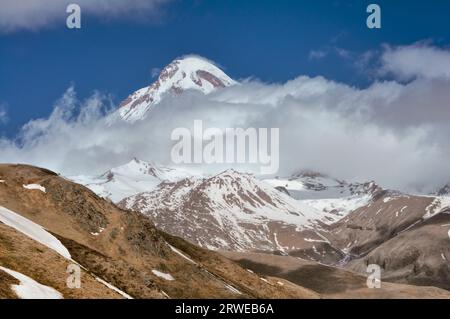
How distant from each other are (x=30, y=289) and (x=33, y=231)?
35462 millimetres

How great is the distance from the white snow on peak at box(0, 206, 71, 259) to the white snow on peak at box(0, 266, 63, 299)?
23.8 m

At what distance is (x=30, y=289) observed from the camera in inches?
2361

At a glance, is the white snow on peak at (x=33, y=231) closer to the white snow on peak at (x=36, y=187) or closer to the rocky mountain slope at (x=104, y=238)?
the rocky mountain slope at (x=104, y=238)

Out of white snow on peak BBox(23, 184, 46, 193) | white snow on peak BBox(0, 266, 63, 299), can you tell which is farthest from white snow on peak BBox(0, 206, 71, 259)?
white snow on peak BBox(23, 184, 46, 193)

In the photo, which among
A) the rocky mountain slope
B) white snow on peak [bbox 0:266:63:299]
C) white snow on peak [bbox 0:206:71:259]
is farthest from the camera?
the rocky mountain slope

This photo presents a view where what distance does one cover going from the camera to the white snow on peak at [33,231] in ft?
292

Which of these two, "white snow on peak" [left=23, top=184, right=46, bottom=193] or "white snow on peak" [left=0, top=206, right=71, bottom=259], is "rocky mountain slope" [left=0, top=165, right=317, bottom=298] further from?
"white snow on peak" [left=23, top=184, right=46, bottom=193]

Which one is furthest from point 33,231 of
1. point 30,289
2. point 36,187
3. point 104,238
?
point 36,187

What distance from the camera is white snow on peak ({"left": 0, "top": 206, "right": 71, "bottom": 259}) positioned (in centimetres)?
8906

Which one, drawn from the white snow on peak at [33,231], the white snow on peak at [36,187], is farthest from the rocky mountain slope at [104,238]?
the white snow on peak at [36,187]

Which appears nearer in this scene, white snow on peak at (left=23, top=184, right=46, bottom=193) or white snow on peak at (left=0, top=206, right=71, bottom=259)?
white snow on peak at (left=0, top=206, right=71, bottom=259)
